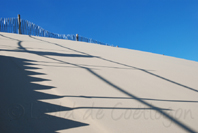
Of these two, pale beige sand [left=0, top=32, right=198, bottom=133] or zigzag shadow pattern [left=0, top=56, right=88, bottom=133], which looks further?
pale beige sand [left=0, top=32, right=198, bottom=133]

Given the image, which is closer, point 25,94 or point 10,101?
point 10,101

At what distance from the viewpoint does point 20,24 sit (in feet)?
34.8

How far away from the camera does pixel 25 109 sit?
213 centimetres

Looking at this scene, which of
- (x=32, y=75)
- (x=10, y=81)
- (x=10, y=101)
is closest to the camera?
(x=10, y=101)

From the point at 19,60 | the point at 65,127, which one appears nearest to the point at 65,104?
the point at 65,127

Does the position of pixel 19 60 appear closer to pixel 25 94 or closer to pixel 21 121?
pixel 25 94

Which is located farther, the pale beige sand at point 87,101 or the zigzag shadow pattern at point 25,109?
the pale beige sand at point 87,101

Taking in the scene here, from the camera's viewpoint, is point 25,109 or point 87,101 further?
point 87,101

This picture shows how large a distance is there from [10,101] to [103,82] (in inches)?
63.3

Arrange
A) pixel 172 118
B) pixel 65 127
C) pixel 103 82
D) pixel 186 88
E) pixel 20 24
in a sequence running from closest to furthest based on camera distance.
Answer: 1. pixel 65 127
2. pixel 172 118
3. pixel 103 82
4. pixel 186 88
5. pixel 20 24

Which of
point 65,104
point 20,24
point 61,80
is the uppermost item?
point 20,24

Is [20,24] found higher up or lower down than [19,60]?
higher up

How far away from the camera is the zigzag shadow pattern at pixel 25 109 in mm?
1869

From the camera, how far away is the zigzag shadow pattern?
1.87m
